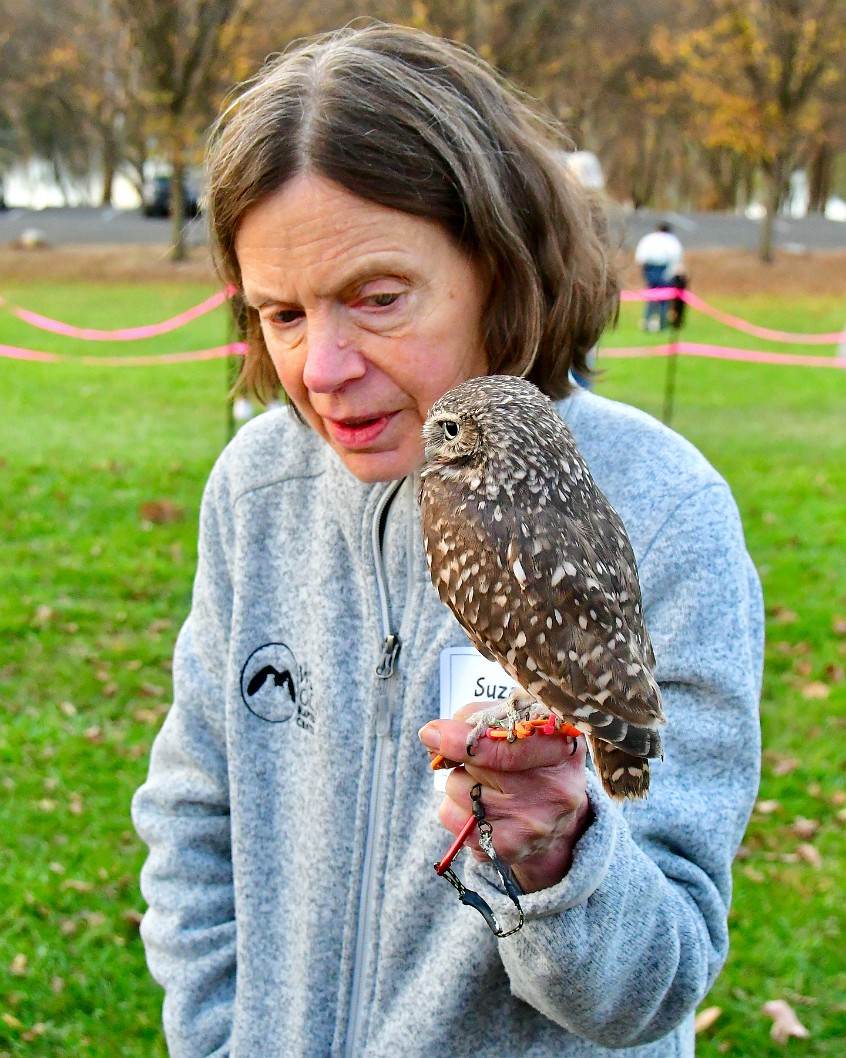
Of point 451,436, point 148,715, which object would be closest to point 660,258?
point 148,715

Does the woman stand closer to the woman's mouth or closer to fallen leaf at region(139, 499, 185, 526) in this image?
the woman's mouth

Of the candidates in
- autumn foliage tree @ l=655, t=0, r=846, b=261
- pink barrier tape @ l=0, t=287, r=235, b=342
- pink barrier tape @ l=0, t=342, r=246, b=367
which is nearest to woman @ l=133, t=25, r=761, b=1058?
pink barrier tape @ l=0, t=287, r=235, b=342

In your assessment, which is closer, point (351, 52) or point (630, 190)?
point (351, 52)

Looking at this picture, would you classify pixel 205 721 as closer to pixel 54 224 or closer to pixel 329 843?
pixel 329 843

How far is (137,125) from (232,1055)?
34.1 metres

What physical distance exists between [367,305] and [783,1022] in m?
3.33

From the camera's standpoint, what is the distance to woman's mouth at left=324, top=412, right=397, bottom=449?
2.12m

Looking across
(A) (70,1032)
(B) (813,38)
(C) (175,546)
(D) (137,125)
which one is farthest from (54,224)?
(A) (70,1032)

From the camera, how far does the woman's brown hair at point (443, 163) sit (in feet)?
6.74

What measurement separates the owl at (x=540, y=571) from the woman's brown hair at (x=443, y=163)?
0.38 meters

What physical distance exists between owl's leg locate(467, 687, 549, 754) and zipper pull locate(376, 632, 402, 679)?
485 mm

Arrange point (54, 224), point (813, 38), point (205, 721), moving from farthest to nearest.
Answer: point (54, 224), point (813, 38), point (205, 721)

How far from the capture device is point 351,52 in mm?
2180

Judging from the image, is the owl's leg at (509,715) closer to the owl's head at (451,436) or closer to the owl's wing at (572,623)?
the owl's wing at (572,623)
